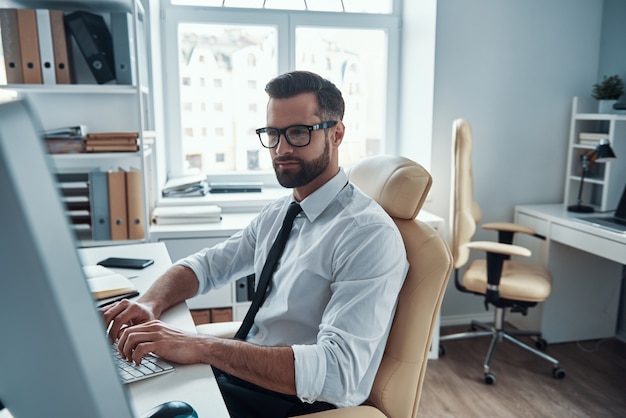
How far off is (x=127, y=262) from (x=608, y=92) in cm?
273

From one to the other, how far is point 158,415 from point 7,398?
0.50 m

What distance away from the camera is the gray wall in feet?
10.1

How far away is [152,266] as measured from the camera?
1.78 m

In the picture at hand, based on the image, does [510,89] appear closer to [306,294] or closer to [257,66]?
[257,66]

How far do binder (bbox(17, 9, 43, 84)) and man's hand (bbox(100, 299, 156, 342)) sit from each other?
1377 millimetres

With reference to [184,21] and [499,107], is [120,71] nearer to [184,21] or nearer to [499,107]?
[184,21]

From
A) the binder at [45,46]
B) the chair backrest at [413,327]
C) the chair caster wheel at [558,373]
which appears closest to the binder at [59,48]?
the binder at [45,46]

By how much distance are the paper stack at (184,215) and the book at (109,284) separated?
0.98m

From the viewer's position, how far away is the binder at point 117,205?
2.36 m

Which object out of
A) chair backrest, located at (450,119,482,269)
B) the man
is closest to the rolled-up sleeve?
the man

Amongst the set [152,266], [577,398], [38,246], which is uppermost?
[38,246]

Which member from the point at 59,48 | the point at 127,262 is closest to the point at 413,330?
the point at 127,262

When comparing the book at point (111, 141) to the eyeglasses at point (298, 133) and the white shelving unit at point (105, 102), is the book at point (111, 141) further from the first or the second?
the eyeglasses at point (298, 133)

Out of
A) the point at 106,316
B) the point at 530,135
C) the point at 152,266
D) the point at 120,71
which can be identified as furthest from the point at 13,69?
the point at 530,135
